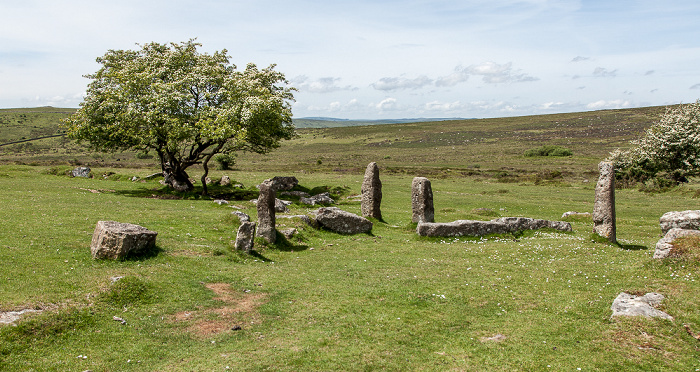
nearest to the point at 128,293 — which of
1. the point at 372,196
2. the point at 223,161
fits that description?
the point at 372,196

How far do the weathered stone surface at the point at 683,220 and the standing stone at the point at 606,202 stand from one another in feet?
12.8

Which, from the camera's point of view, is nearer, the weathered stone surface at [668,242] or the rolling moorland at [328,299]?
the rolling moorland at [328,299]

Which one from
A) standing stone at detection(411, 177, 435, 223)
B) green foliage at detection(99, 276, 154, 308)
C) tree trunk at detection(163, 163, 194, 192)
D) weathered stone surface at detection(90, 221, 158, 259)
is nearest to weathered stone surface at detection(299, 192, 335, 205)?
tree trunk at detection(163, 163, 194, 192)

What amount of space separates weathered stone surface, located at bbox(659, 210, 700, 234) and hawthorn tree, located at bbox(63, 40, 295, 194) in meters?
28.3

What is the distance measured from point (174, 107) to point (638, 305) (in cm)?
3434

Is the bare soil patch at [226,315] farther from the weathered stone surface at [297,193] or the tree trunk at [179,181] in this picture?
the tree trunk at [179,181]

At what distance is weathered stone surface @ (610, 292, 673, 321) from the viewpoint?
1162 cm

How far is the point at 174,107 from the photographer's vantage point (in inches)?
1433

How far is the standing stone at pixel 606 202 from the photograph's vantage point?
20.3 meters

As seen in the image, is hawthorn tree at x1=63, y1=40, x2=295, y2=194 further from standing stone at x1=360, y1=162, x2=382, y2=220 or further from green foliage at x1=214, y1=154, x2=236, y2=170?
green foliage at x1=214, y1=154, x2=236, y2=170

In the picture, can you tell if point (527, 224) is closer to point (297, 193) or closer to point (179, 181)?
point (297, 193)

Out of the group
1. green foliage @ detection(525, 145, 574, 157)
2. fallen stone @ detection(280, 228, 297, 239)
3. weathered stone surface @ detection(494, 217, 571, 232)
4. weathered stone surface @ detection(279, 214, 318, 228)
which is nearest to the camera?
fallen stone @ detection(280, 228, 297, 239)

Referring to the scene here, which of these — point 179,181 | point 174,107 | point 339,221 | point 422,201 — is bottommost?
point 339,221

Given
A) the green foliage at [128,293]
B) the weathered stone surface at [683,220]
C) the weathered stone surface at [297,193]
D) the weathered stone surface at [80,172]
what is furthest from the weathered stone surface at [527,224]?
the weathered stone surface at [80,172]
